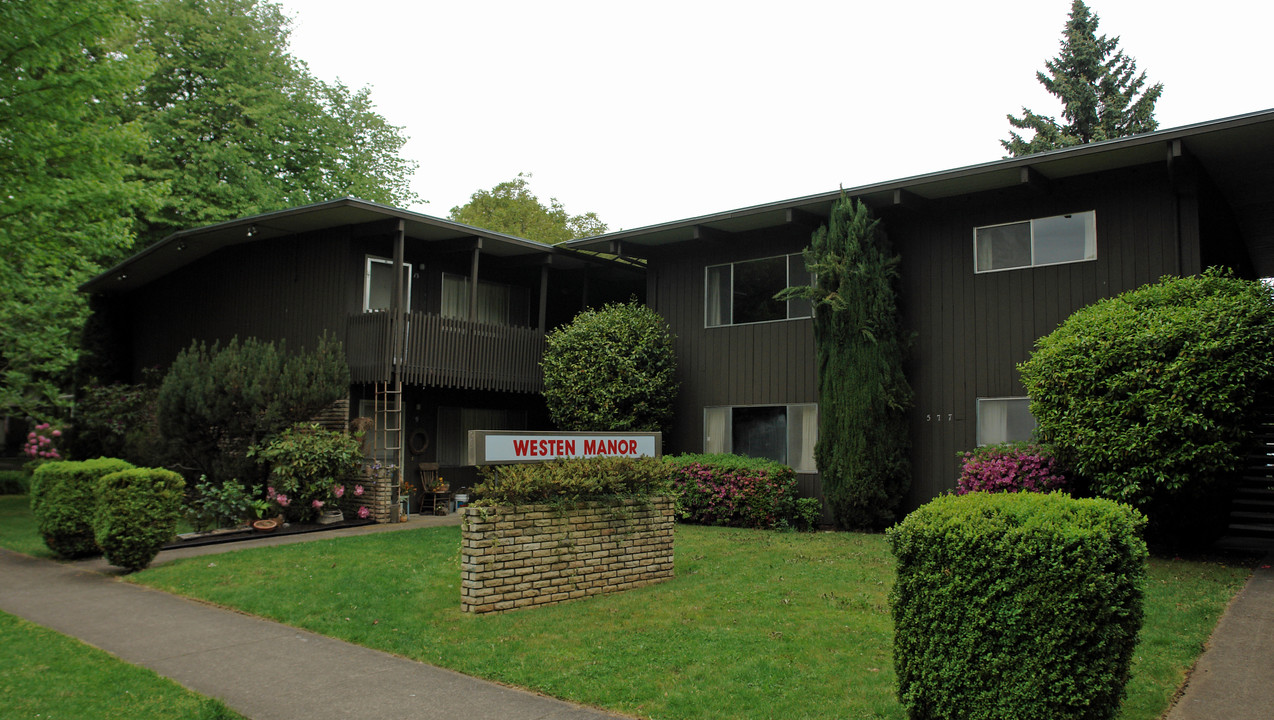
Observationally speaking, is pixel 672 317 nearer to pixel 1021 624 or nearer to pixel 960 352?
pixel 960 352

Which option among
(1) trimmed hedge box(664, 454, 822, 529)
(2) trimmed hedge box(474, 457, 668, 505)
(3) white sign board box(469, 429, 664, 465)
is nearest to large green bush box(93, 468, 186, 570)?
(2) trimmed hedge box(474, 457, 668, 505)

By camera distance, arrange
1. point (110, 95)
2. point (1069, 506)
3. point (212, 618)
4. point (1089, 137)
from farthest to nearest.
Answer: point (1089, 137), point (110, 95), point (212, 618), point (1069, 506)

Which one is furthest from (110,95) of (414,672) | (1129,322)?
(1129,322)

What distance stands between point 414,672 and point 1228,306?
9454 mm

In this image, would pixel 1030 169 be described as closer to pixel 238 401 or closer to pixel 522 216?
pixel 238 401

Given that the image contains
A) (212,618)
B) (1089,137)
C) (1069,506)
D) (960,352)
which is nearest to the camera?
(1069,506)

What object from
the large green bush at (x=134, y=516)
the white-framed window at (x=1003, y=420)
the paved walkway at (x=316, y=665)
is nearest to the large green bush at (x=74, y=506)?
the large green bush at (x=134, y=516)

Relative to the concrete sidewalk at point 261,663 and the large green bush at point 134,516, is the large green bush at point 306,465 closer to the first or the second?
the large green bush at point 134,516

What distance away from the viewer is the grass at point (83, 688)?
5.90 metres

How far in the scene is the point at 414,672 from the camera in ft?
22.6

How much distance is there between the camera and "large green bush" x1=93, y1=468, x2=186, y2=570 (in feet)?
36.1

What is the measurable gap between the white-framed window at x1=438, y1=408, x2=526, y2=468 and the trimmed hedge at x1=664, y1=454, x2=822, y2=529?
5389 millimetres

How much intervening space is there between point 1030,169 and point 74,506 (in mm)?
14399

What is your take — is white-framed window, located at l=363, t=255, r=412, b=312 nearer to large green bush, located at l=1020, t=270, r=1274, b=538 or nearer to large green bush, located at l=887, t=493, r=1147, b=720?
large green bush, located at l=1020, t=270, r=1274, b=538
